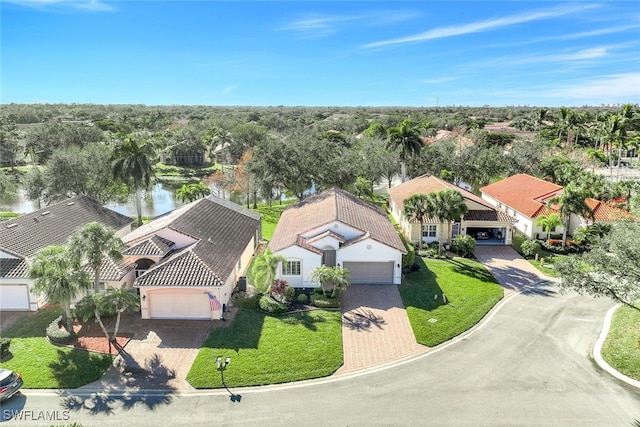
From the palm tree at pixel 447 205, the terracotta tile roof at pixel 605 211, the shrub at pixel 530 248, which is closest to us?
the palm tree at pixel 447 205

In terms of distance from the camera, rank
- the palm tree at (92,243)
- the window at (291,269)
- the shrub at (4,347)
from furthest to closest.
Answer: the window at (291,269), the palm tree at (92,243), the shrub at (4,347)

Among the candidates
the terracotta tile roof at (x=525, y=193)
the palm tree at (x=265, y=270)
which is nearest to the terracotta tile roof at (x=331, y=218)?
the palm tree at (x=265, y=270)

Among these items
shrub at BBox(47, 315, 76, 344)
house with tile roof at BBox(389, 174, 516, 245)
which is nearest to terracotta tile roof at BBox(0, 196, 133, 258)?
shrub at BBox(47, 315, 76, 344)

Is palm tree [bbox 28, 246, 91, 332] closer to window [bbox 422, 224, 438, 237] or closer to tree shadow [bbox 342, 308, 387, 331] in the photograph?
tree shadow [bbox 342, 308, 387, 331]

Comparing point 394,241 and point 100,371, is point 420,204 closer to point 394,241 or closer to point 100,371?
point 394,241

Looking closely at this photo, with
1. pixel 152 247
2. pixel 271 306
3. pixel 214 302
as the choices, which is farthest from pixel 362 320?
pixel 152 247

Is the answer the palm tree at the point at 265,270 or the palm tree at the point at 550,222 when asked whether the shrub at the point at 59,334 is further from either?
the palm tree at the point at 550,222
